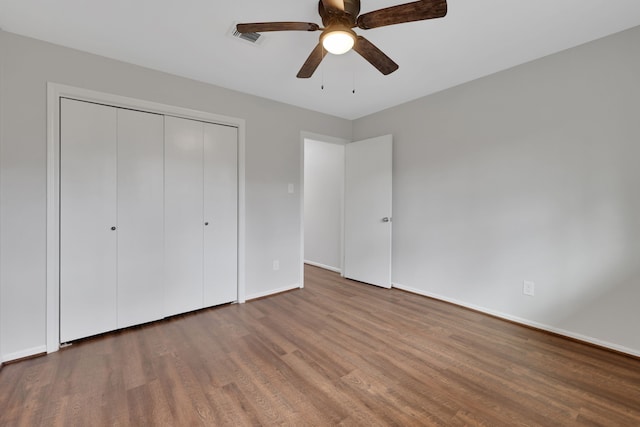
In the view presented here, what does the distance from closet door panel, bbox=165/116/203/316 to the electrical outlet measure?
3189 mm

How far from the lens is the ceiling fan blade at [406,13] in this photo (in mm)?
→ 1390

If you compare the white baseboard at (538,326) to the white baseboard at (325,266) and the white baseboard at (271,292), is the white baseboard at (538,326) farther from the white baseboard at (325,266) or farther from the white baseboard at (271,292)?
the white baseboard at (271,292)

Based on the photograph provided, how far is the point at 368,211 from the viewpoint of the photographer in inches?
154

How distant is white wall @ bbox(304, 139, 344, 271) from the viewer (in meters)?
4.59

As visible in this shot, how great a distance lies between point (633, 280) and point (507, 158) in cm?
131

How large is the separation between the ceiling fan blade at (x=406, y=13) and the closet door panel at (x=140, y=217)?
214 cm

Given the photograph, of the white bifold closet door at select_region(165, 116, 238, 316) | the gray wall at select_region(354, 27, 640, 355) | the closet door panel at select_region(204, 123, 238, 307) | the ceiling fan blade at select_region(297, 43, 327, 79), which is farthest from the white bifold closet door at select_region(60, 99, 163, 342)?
the gray wall at select_region(354, 27, 640, 355)

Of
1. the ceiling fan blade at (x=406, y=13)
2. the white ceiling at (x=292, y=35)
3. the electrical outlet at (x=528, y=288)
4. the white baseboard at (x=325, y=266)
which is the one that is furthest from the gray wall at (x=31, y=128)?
the electrical outlet at (x=528, y=288)

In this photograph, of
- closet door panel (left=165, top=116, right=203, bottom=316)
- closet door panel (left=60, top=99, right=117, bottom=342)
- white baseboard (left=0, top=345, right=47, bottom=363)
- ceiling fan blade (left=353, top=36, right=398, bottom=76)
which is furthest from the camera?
closet door panel (left=165, top=116, right=203, bottom=316)

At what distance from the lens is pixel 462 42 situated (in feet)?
7.22

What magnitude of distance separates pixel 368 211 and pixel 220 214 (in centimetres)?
197

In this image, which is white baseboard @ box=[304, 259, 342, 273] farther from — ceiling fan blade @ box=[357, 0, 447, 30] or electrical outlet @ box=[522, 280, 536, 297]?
ceiling fan blade @ box=[357, 0, 447, 30]

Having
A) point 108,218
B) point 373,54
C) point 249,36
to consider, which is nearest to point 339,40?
point 373,54

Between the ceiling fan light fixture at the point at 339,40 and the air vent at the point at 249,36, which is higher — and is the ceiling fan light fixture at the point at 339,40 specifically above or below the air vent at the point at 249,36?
below
